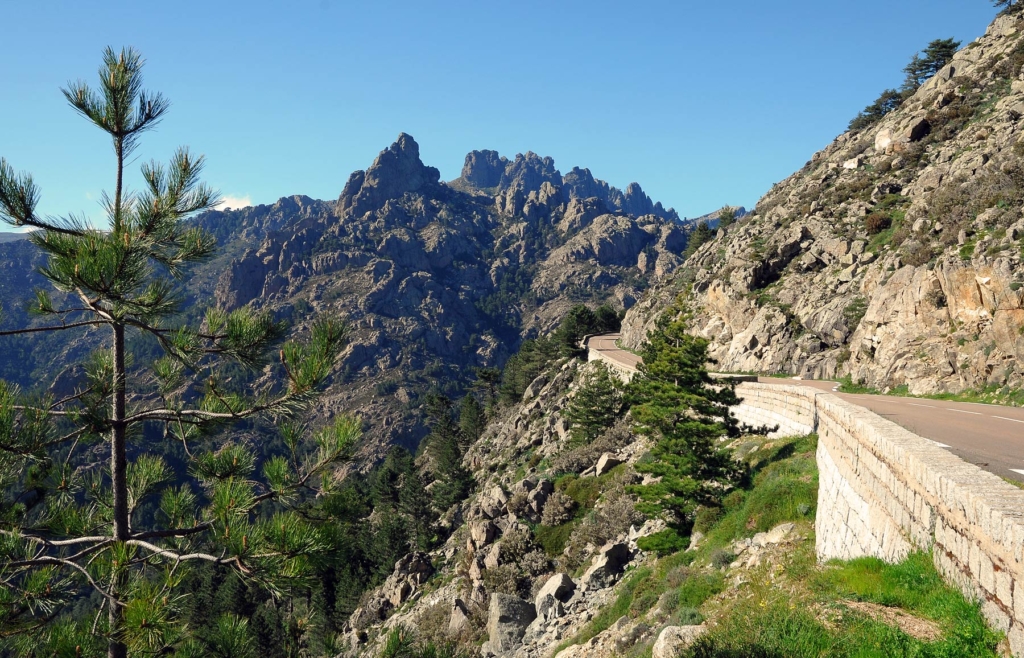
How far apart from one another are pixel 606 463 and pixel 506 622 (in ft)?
42.1

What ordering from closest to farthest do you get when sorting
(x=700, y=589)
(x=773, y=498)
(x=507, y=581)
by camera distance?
(x=700, y=589) → (x=773, y=498) → (x=507, y=581)

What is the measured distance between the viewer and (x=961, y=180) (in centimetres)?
3344

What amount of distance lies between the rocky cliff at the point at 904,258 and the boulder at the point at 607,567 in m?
14.2

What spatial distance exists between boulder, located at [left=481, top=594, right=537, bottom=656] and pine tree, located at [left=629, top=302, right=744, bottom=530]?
19.2 ft

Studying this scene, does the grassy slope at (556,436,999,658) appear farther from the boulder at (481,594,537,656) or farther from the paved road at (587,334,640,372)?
the paved road at (587,334,640,372)

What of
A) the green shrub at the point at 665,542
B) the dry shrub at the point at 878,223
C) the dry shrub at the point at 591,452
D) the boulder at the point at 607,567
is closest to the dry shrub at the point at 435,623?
the boulder at the point at 607,567

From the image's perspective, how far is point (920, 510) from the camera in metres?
6.86

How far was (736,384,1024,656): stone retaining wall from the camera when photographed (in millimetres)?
5031

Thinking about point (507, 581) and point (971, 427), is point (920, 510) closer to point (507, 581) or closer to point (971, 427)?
point (971, 427)

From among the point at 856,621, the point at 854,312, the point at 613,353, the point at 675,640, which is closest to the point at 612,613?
the point at 675,640

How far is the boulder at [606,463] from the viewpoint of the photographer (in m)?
30.4

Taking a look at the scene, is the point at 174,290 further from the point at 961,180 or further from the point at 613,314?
the point at 613,314

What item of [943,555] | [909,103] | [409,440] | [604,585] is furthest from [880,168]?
[409,440]

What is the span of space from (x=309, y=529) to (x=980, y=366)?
80.1ft
